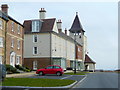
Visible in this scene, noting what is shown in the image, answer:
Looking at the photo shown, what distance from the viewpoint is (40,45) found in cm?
5303

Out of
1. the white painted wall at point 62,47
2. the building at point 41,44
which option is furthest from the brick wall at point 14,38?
the white painted wall at point 62,47

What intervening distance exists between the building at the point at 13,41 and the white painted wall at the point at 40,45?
824 centimetres

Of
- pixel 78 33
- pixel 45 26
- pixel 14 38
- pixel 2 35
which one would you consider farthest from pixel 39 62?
pixel 78 33

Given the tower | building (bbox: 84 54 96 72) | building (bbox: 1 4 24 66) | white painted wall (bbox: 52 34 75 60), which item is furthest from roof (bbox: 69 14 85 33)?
building (bbox: 1 4 24 66)

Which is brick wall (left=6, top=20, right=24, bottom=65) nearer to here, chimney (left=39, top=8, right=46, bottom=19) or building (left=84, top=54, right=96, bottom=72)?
chimney (left=39, top=8, right=46, bottom=19)

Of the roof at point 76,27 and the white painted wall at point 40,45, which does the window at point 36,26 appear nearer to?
the white painted wall at point 40,45

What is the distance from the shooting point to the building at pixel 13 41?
3831cm

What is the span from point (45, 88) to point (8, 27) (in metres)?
24.8

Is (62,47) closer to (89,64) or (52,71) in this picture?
(89,64)

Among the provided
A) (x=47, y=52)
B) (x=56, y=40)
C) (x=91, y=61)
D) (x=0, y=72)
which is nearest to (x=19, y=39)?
(x=47, y=52)

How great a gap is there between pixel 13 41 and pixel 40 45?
12464mm

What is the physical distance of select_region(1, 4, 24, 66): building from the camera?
1508 inches

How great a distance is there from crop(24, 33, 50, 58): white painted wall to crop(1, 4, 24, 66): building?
8242 mm

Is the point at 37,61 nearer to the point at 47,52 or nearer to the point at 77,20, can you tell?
the point at 47,52
